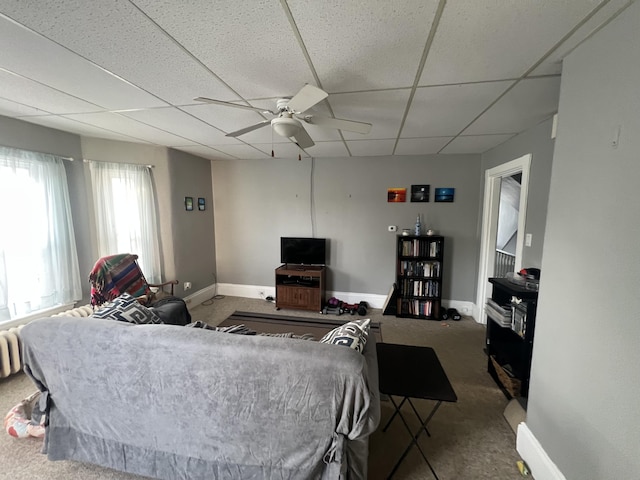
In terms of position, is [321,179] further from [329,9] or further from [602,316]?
[602,316]

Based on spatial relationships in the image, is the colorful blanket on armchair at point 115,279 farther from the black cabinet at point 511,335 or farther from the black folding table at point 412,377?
the black cabinet at point 511,335

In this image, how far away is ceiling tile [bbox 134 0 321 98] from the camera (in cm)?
104

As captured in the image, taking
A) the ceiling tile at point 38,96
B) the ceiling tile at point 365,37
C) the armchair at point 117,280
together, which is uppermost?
the ceiling tile at point 38,96

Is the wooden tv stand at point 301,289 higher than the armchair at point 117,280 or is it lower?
lower

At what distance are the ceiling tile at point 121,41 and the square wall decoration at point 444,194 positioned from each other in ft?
10.3

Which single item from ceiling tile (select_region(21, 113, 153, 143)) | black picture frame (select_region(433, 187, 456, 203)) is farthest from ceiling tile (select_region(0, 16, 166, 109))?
black picture frame (select_region(433, 187, 456, 203))

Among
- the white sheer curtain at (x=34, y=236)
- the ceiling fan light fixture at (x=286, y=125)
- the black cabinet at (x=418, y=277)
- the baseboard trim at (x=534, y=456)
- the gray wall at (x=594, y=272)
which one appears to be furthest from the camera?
the black cabinet at (x=418, y=277)

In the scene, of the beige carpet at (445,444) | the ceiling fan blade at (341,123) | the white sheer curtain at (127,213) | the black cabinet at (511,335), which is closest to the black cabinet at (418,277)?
the beige carpet at (445,444)

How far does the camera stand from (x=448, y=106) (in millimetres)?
1966

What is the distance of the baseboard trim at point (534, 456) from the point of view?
52.8 inches

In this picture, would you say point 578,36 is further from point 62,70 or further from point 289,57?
point 62,70

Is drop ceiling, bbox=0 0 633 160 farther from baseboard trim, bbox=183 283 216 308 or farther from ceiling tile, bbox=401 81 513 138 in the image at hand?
baseboard trim, bbox=183 283 216 308

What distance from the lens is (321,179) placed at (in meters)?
4.04

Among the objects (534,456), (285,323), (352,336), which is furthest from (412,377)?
(285,323)
